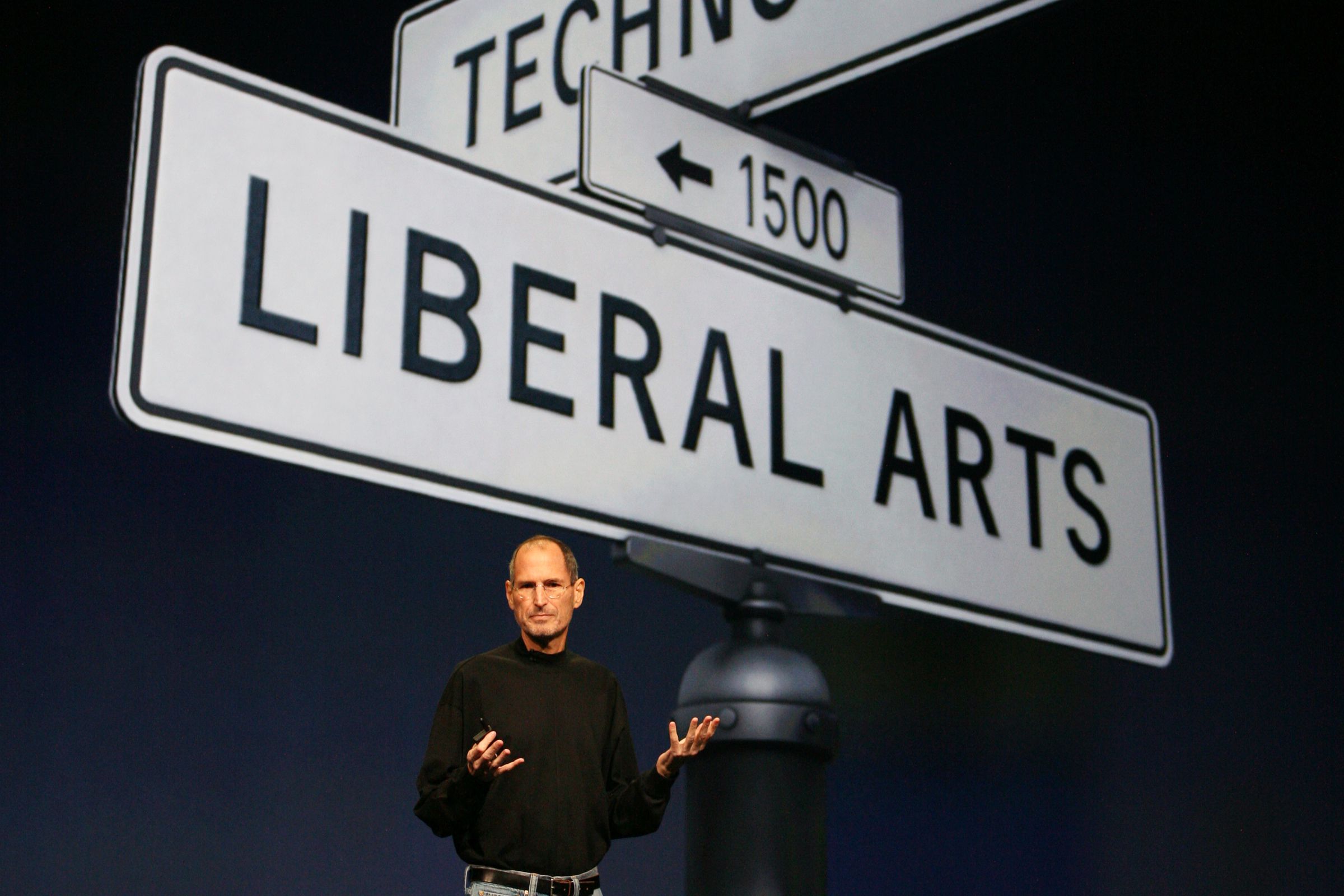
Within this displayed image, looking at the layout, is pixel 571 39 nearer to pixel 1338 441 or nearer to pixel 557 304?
pixel 557 304

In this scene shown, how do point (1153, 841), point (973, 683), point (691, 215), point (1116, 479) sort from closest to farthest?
point (691, 215) → point (1116, 479) → point (1153, 841) → point (973, 683)

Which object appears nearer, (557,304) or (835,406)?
(557,304)

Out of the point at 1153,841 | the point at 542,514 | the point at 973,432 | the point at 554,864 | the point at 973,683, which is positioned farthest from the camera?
the point at 973,683

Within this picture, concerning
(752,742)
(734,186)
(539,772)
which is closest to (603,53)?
(734,186)

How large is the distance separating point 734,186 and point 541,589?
1.62 feet

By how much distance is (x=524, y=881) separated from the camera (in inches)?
31.8

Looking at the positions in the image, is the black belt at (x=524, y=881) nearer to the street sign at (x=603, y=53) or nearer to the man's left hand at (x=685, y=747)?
the man's left hand at (x=685, y=747)

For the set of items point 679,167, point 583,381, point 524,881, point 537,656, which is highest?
point 679,167

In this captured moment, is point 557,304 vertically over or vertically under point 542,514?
over

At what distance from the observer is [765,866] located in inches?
40.1

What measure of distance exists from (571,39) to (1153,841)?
1.29 metres

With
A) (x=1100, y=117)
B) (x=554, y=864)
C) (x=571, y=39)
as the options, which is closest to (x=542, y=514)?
(x=554, y=864)

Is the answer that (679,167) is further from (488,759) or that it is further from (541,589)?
(488,759)

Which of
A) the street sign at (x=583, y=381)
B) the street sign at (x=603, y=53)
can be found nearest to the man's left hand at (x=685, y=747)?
the street sign at (x=583, y=381)
